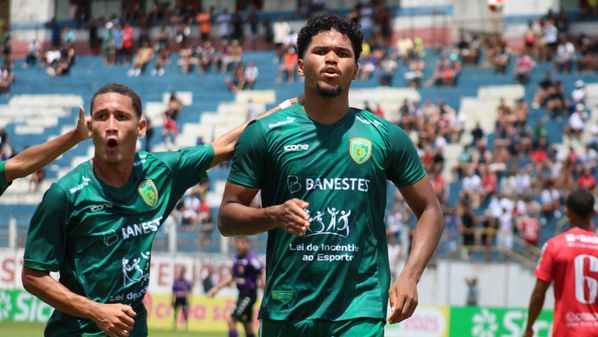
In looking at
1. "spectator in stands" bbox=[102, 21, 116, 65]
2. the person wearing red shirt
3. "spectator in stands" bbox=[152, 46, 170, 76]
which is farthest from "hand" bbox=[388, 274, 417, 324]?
"spectator in stands" bbox=[102, 21, 116, 65]

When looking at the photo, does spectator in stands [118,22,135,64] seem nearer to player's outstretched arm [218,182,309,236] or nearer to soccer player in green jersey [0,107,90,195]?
soccer player in green jersey [0,107,90,195]

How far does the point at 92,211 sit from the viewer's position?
6.61 m

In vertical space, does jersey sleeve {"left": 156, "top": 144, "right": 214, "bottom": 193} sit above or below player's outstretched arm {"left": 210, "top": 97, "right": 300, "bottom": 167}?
below

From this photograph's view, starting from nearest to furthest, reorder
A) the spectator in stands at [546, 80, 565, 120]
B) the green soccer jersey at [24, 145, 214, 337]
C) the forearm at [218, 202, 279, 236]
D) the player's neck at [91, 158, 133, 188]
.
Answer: the forearm at [218, 202, 279, 236]
the green soccer jersey at [24, 145, 214, 337]
the player's neck at [91, 158, 133, 188]
the spectator in stands at [546, 80, 565, 120]

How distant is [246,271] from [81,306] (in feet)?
43.1

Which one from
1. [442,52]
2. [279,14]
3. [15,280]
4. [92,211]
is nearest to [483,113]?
[442,52]

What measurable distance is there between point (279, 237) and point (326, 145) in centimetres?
55

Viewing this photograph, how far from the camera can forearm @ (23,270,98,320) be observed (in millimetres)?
6328

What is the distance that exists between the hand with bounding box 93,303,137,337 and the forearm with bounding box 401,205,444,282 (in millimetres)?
1474

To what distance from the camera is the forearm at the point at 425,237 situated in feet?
20.5

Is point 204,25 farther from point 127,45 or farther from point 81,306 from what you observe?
point 81,306

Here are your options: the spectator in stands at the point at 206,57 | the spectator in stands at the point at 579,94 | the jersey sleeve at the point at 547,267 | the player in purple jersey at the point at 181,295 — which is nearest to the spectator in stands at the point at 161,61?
the spectator in stands at the point at 206,57

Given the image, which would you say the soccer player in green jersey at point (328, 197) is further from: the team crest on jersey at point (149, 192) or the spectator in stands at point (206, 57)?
the spectator in stands at point (206, 57)

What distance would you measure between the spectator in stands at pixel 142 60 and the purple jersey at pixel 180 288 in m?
18.5
